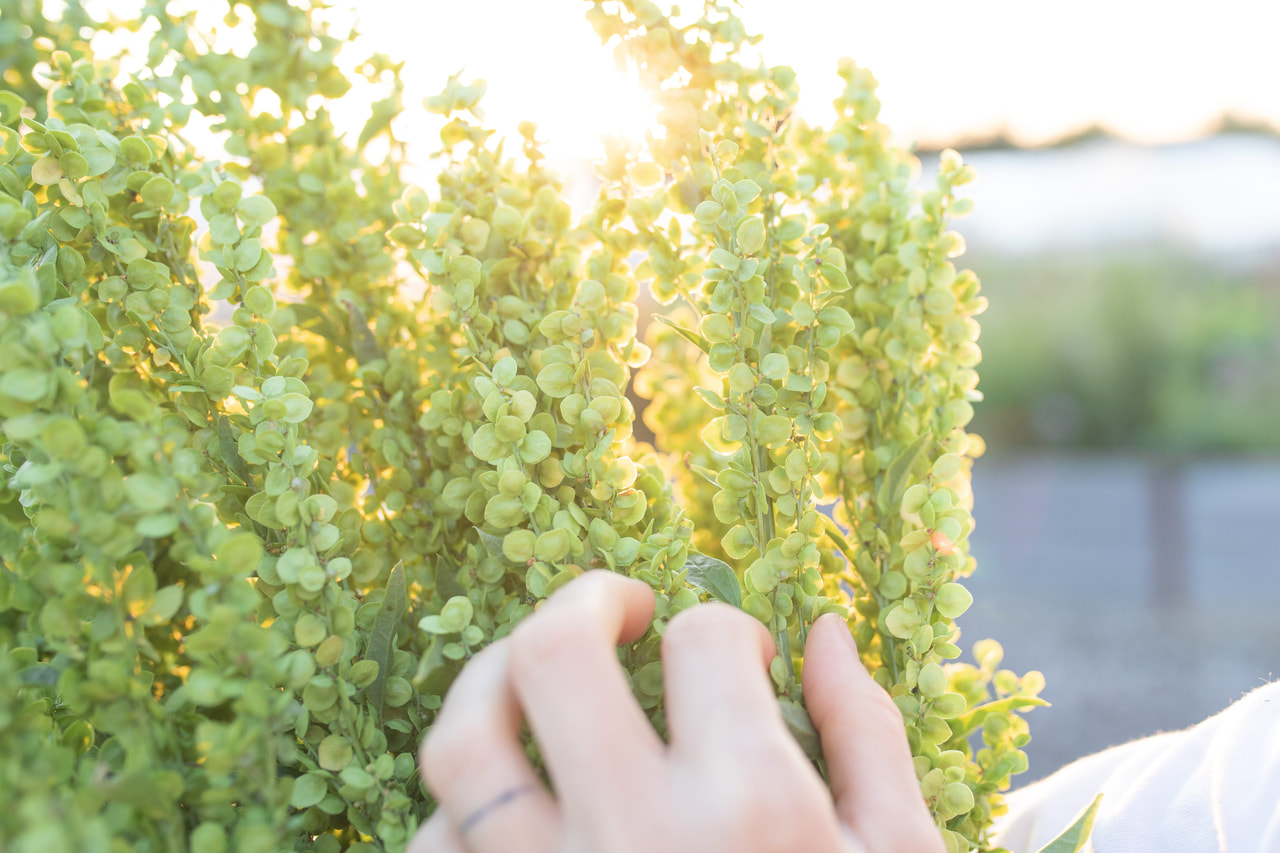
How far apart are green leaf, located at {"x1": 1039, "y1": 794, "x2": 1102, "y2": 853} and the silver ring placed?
7.8 inches

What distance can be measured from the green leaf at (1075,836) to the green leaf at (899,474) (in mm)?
125

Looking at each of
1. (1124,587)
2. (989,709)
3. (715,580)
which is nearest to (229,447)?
(715,580)

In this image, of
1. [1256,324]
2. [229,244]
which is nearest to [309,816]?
[229,244]

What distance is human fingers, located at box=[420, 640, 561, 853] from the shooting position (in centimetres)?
23

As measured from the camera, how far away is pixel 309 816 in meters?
0.28

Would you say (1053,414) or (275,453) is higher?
(275,453)

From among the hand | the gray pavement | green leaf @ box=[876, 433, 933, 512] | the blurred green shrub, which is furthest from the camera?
the blurred green shrub

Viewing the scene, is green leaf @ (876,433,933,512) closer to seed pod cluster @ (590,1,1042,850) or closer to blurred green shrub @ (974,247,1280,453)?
seed pod cluster @ (590,1,1042,850)

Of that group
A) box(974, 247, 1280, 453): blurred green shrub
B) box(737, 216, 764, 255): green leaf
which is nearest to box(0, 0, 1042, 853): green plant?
box(737, 216, 764, 255): green leaf

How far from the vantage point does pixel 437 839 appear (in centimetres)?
24

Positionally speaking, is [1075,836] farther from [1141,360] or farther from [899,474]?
[1141,360]

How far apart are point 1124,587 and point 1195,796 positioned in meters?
2.44

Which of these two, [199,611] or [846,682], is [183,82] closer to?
[199,611]

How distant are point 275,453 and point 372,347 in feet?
0.33
